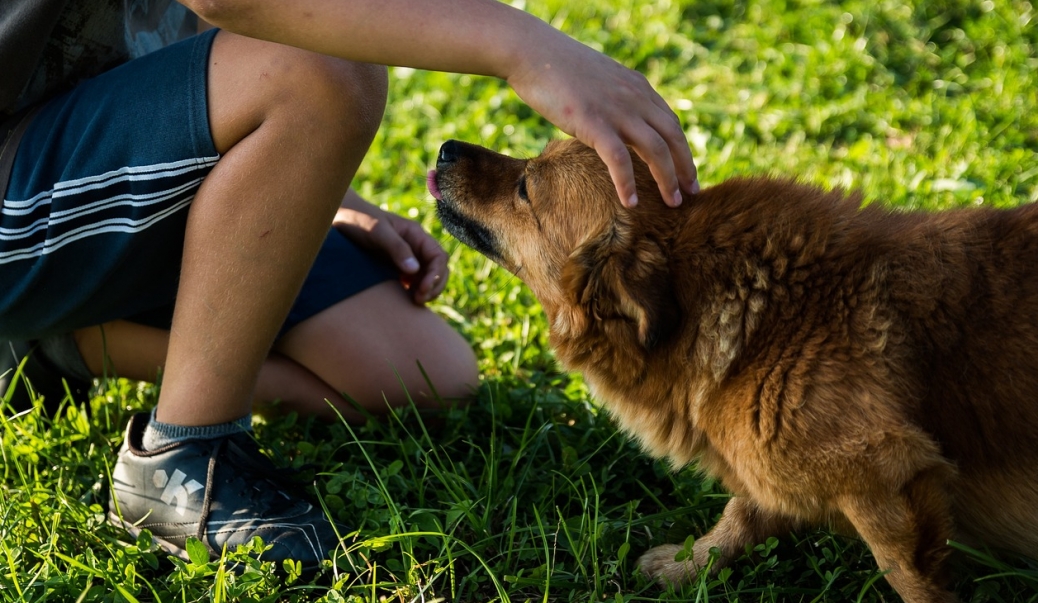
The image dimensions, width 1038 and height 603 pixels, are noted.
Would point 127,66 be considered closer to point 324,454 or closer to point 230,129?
point 230,129

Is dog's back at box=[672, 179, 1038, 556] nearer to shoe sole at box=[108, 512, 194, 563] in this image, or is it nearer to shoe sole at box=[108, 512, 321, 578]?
shoe sole at box=[108, 512, 321, 578]

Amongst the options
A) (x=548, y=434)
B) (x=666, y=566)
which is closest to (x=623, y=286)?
(x=666, y=566)

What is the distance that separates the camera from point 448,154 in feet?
9.45

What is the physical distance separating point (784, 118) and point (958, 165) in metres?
0.92

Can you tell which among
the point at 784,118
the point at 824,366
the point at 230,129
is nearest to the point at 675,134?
the point at 824,366

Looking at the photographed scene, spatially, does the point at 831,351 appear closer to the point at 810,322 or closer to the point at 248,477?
the point at 810,322

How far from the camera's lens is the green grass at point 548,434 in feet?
8.02

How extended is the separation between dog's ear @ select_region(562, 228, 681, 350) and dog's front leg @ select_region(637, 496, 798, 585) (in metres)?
0.57

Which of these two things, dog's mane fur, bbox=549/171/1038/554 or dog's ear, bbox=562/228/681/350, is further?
dog's ear, bbox=562/228/681/350

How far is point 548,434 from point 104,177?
151 centimetres

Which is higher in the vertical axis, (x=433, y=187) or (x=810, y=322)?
(x=810, y=322)

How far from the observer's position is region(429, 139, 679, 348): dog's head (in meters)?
2.31

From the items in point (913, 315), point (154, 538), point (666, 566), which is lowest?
point (154, 538)

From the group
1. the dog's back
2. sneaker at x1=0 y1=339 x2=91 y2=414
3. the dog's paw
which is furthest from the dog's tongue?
sneaker at x1=0 y1=339 x2=91 y2=414
